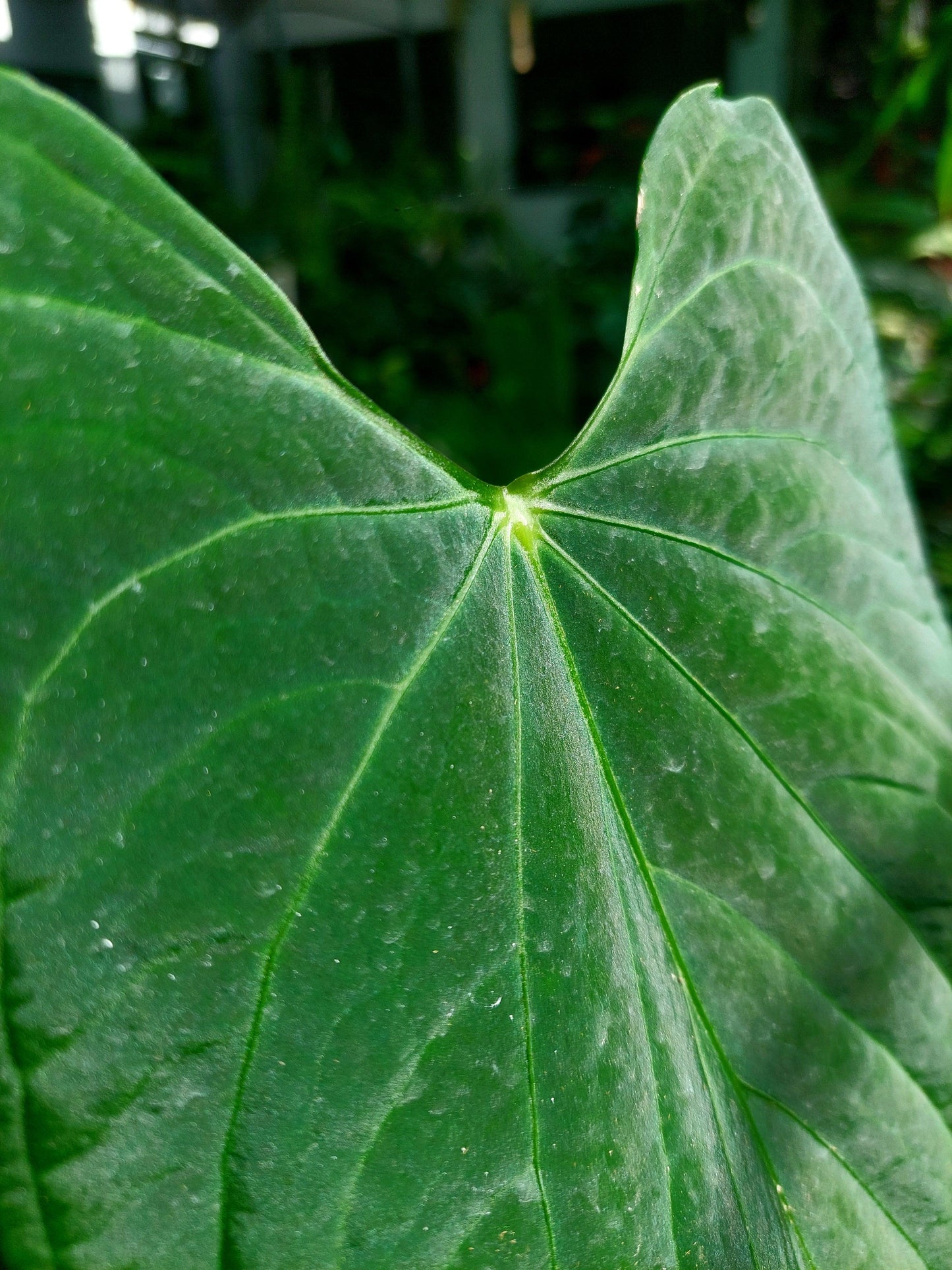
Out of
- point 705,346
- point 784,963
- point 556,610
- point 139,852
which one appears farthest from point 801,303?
point 139,852

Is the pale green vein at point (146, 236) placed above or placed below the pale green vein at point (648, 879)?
→ above

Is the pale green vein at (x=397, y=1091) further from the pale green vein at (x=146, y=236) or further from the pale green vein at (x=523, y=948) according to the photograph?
the pale green vein at (x=146, y=236)

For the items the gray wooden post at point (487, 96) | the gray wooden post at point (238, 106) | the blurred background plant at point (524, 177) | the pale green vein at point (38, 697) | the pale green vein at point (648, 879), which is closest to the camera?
the pale green vein at point (38, 697)

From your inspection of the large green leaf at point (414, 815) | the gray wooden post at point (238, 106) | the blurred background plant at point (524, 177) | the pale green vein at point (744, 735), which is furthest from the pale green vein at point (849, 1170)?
the gray wooden post at point (238, 106)

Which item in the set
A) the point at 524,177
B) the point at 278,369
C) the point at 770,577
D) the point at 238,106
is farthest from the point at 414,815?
the point at 524,177

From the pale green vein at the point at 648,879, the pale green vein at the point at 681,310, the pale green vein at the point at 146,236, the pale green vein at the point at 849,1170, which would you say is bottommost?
the pale green vein at the point at 849,1170

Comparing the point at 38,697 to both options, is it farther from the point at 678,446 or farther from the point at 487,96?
the point at 487,96

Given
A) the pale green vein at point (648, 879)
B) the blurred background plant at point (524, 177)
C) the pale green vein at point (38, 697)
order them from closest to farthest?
the pale green vein at point (38, 697) < the pale green vein at point (648, 879) < the blurred background plant at point (524, 177)

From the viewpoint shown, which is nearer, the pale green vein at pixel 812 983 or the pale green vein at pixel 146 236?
the pale green vein at pixel 146 236
